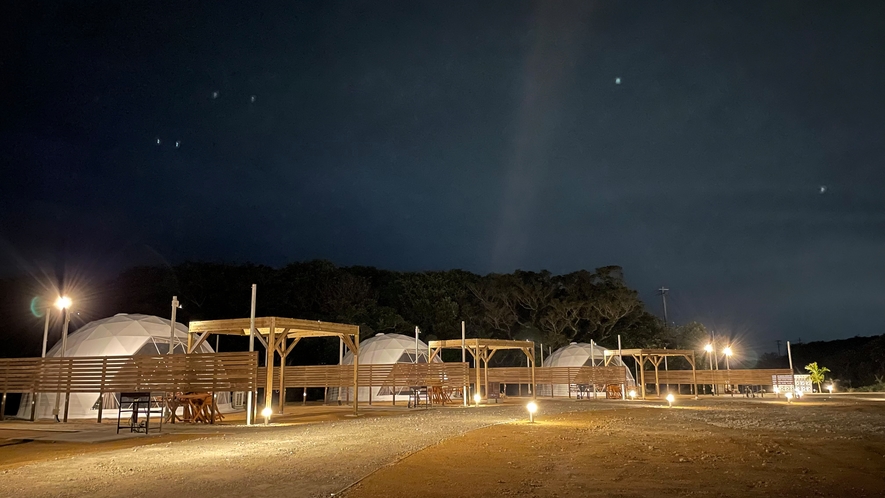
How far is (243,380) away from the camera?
50.8 feet

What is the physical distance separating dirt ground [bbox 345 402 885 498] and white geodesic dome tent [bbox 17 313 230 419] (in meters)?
14.5

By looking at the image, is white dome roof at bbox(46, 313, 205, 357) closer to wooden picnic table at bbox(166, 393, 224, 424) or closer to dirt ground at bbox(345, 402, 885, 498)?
wooden picnic table at bbox(166, 393, 224, 424)

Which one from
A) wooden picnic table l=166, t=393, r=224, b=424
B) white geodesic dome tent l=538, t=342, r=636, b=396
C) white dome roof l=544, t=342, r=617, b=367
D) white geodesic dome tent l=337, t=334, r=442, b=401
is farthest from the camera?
white dome roof l=544, t=342, r=617, b=367

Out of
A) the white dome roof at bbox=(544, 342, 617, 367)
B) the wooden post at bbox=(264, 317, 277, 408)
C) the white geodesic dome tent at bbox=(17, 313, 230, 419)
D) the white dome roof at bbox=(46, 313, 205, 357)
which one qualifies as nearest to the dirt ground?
the wooden post at bbox=(264, 317, 277, 408)

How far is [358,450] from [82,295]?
40.8m

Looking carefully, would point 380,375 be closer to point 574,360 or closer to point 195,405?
point 195,405

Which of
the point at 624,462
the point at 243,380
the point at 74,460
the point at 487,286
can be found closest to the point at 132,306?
the point at 487,286

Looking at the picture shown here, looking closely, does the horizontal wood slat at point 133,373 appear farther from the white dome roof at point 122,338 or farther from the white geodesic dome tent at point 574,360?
the white geodesic dome tent at point 574,360

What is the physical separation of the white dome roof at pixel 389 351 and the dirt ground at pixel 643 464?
22.0 meters

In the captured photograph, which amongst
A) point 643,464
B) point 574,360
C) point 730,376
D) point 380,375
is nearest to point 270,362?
point 643,464

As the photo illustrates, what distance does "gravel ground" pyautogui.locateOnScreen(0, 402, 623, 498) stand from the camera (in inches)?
252

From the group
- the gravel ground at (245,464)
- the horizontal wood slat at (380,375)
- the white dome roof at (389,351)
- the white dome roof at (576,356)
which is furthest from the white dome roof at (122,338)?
the white dome roof at (576,356)

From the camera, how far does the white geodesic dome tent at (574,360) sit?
125 ft

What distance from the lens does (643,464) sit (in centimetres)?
770
